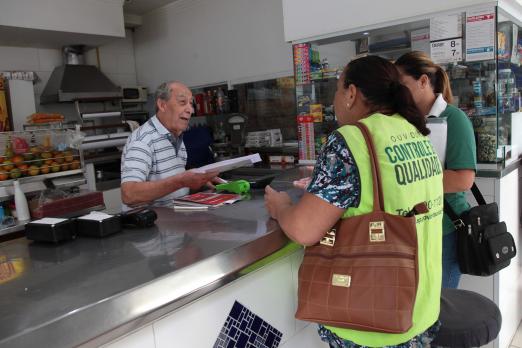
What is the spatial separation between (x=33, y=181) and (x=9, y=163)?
201 mm

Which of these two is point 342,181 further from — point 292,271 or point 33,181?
point 33,181

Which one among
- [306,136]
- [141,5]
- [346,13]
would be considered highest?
[141,5]

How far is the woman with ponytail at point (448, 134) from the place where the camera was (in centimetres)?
173

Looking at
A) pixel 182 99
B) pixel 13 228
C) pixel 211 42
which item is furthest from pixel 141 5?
pixel 182 99

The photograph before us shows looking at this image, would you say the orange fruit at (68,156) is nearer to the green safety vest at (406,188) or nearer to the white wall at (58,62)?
the white wall at (58,62)

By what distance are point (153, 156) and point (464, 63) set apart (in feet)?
5.79

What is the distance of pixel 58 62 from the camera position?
5062 millimetres

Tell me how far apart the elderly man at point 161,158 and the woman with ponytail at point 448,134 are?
976 mm

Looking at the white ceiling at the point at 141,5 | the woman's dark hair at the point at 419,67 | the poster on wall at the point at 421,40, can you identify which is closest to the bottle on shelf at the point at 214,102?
the white ceiling at the point at 141,5

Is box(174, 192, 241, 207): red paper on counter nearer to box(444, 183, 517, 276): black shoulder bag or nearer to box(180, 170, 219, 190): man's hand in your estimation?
box(180, 170, 219, 190): man's hand

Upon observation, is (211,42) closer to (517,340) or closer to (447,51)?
(447,51)

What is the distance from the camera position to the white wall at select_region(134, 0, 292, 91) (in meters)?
4.26

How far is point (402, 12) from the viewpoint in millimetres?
2459

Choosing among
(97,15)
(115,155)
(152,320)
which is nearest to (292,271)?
(152,320)
